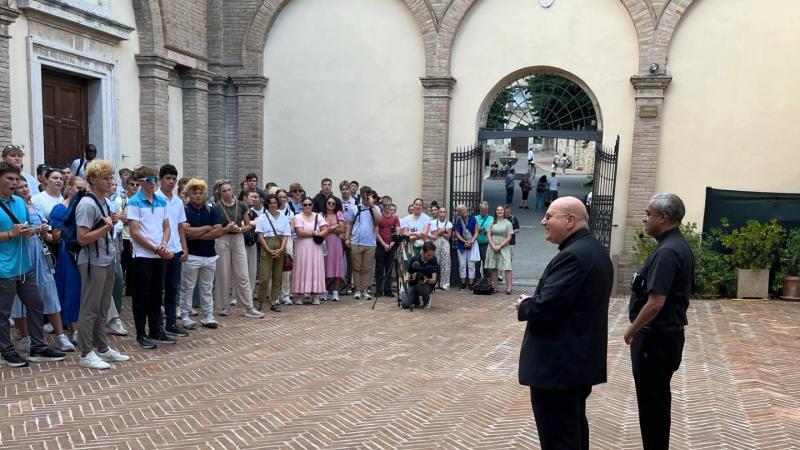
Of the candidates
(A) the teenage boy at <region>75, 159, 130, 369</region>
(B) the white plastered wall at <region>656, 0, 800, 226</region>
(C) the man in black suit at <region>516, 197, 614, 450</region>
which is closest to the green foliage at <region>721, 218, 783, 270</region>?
(B) the white plastered wall at <region>656, 0, 800, 226</region>

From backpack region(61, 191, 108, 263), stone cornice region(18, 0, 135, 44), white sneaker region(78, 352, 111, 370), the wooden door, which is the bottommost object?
white sneaker region(78, 352, 111, 370)

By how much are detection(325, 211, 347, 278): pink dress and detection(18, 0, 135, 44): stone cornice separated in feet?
19.3

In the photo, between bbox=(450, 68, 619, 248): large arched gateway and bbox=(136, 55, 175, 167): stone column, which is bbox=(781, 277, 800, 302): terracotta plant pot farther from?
bbox=(136, 55, 175, 167): stone column

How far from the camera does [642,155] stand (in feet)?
45.4

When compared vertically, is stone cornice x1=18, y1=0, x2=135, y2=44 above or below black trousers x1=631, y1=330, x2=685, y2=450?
above

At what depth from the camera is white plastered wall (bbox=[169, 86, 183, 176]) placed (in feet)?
47.8

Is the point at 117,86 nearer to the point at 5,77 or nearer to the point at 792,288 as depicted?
the point at 5,77

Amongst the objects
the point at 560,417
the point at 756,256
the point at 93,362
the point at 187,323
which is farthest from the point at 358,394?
the point at 756,256

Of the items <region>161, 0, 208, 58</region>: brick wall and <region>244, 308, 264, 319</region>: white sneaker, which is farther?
<region>161, 0, 208, 58</region>: brick wall

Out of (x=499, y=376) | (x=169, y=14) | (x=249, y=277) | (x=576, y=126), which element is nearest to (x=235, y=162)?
(x=169, y=14)

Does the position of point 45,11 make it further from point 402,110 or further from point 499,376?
point 499,376

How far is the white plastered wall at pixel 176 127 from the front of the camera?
14578mm

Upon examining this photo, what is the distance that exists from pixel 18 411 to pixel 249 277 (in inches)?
182

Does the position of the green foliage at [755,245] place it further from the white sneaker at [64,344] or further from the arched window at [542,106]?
the white sneaker at [64,344]
